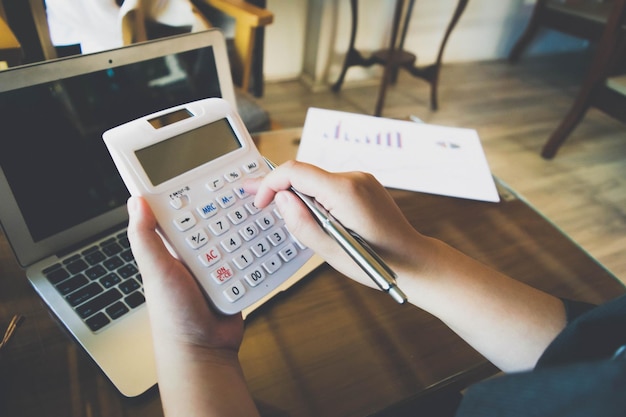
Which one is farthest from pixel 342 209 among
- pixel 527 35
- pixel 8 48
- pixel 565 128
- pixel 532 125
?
pixel 527 35

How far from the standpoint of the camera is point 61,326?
14.9 inches

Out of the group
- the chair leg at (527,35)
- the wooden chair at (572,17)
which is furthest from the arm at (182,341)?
the chair leg at (527,35)

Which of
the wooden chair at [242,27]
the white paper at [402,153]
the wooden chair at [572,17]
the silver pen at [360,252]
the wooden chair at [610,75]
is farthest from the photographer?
the wooden chair at [572,17]

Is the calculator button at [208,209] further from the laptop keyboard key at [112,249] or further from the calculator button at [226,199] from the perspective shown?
the laptop keyboard key at [112,249]

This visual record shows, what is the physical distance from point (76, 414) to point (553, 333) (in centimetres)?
42

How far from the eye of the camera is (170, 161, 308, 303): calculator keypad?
0.35 metres

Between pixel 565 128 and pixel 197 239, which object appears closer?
pixel 197 239

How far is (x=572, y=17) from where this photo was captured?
2.06 metres

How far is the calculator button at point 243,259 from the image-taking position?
0.36m

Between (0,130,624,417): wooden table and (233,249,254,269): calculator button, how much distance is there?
0.25 ft

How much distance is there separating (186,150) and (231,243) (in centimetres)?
10

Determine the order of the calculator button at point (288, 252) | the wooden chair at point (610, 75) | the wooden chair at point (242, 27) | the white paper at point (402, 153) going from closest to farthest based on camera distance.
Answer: the calculator button at point (288, 252), the white paper at point (402, 153), the wooden chair at point (242, 27), the wooden chair at point (610, 75)

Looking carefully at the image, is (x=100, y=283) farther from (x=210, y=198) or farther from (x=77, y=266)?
(x=210, y=198)

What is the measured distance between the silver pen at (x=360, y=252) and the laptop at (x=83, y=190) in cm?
20
